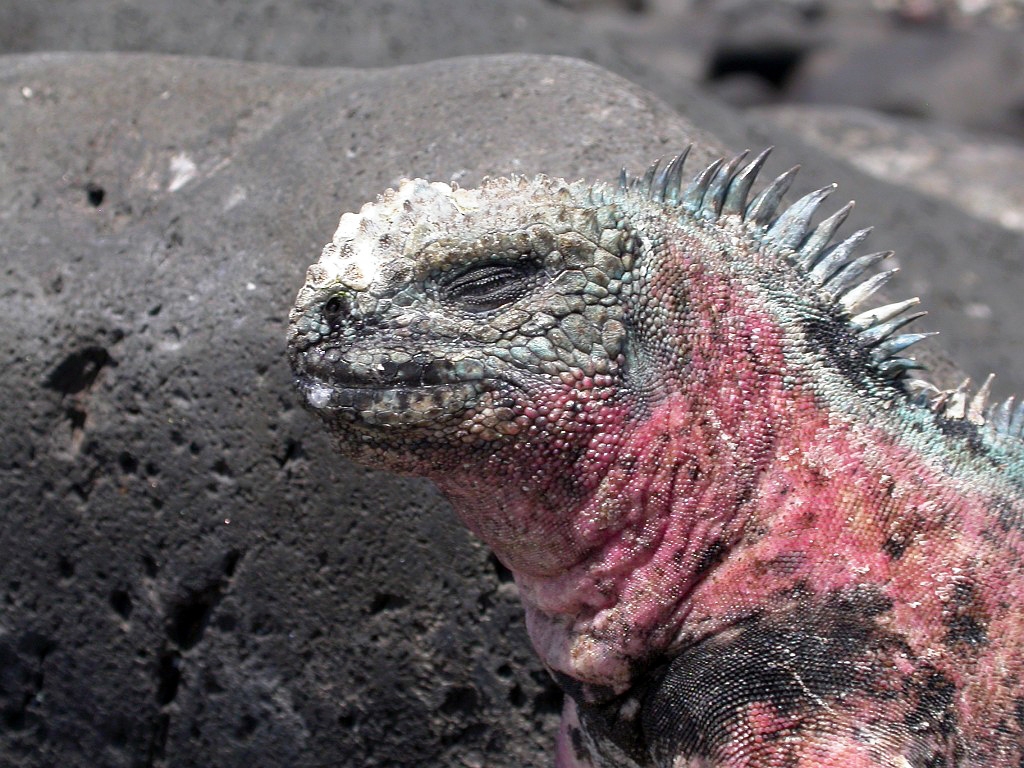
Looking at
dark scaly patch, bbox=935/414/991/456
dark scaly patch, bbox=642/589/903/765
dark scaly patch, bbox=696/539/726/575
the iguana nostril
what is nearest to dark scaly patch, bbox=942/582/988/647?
dark scaly patch, bbox=642/589/903/765

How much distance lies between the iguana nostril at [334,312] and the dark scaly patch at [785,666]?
97cm

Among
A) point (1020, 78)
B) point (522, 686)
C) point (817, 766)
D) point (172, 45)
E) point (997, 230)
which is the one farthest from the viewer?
point (1020, 78)

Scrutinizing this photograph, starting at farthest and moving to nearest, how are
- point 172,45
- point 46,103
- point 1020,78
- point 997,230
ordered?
point 1020,78 < point 997,230 < point 172,45 < point 46,103

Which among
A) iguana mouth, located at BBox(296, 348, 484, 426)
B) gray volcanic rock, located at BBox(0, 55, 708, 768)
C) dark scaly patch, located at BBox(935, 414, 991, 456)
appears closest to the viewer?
iguana mouth, located at BBox(296, 348, 484, 426)

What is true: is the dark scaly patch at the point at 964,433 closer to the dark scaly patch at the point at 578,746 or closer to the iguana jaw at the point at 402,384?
the iguana jaw at the point at 402,384

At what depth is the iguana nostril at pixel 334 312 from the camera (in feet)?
7.93

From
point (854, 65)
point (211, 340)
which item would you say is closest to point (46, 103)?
point (211, 340)

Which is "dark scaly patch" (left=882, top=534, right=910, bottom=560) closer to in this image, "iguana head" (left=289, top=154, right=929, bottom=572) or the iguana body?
the iguana body

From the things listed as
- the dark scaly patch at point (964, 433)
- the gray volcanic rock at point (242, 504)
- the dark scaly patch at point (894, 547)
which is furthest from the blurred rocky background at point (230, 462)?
the dark scaly patch at point (894, 547)

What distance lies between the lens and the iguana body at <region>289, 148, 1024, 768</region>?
2414 mm

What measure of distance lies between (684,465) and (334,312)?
750mm

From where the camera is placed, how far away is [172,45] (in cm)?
695

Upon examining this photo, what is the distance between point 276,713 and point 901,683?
2090 millimetres

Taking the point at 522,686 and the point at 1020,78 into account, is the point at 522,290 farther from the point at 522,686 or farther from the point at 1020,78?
the point at 1020,78
